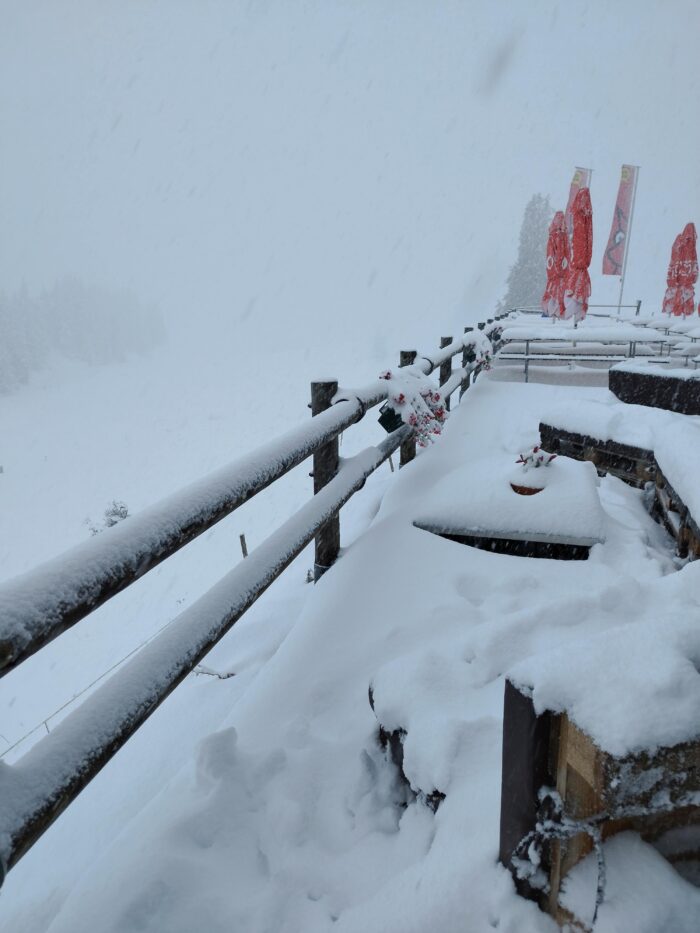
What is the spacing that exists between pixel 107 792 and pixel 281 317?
597 ft

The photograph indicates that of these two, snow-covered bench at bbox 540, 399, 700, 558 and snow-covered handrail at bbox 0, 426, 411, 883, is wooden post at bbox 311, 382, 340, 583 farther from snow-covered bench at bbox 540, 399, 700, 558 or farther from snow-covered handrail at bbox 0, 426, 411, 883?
snow-covered bench at bbox 540, 399, 700, 558

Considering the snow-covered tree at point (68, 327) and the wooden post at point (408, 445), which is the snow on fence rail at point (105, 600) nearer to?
the wooden post at point (408, 445)

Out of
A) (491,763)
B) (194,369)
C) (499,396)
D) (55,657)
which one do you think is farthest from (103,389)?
(491,763)

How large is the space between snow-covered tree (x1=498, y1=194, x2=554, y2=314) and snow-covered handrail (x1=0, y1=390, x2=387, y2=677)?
4448 centimetres

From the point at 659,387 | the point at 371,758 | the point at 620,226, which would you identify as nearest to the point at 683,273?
the point at 620,226

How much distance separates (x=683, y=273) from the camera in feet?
55.2

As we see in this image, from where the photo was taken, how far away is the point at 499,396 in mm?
8656

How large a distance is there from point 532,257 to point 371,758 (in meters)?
47.0

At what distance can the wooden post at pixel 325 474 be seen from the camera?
312 centimetres

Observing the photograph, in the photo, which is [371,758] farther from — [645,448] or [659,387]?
[659,387]

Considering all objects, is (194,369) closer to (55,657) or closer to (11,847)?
(55,657)

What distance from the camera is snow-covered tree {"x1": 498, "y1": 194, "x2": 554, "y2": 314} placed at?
42.9 m

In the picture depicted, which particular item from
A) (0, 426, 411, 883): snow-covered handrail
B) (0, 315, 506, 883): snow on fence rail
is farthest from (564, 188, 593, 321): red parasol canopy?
(0, 426, 411, 883): snow-covered handrail

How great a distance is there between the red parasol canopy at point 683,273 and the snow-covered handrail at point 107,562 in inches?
733
